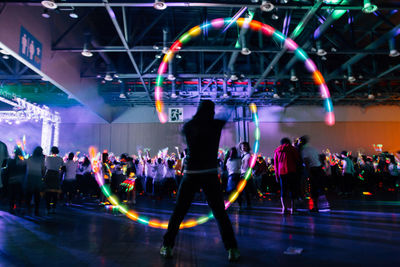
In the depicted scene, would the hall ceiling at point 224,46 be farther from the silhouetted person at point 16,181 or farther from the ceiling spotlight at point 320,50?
the silhouetted person at point 16,181

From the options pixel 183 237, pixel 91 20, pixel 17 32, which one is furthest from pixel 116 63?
pixel 183 237

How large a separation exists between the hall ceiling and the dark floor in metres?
4.89

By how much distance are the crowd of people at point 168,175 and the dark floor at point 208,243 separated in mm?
1110

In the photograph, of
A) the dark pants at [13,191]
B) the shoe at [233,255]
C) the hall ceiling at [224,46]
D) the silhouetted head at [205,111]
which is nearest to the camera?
the shoe at [233,255]

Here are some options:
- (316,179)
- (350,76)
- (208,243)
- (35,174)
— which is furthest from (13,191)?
(350,76)

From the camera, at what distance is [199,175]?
8.79 feet

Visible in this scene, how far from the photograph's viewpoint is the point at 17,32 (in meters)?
6.77

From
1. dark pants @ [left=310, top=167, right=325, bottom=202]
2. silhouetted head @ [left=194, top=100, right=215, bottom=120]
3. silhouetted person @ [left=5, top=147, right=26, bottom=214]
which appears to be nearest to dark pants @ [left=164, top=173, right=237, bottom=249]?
silhouetted head @ [left=194, top=100, right=215, bottom=120]

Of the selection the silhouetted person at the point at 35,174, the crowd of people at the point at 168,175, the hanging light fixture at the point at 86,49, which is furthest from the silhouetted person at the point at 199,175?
the hanging light fixture at the point at 86,49

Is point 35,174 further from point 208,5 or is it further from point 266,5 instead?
point 266,5

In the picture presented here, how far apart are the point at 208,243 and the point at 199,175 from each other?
1175 millimetres

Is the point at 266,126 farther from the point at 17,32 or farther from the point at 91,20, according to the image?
the point at 17,32

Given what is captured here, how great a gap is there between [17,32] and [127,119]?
39.1ft

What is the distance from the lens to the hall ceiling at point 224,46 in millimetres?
7949
